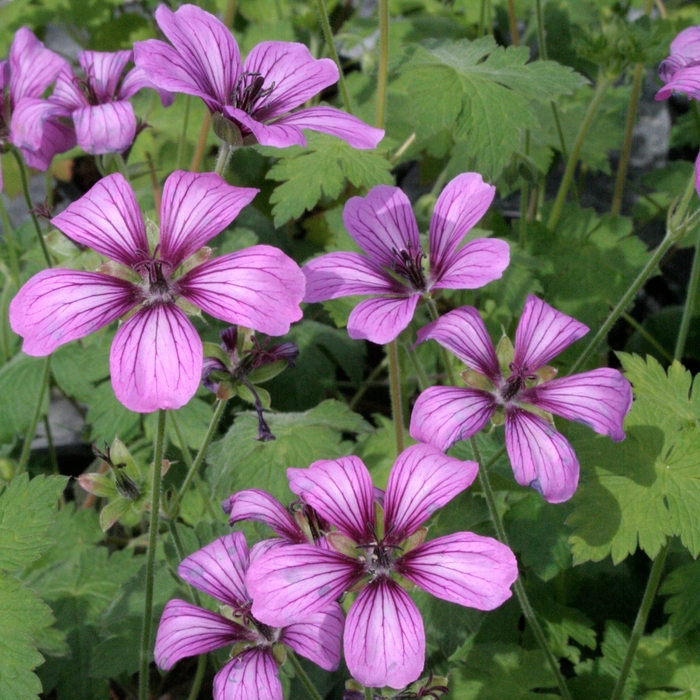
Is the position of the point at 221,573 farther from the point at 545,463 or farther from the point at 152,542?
the point at 545,463

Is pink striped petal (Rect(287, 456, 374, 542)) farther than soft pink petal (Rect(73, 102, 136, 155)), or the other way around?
soft pink petal (Rect(73, 102, 136, 155))

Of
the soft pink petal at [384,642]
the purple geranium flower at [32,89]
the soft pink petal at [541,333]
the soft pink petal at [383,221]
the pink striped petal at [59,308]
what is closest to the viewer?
the soft pink petal at [384,642]

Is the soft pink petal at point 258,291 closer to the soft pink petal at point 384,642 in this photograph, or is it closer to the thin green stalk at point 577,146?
the soft pink petal at point 384,642

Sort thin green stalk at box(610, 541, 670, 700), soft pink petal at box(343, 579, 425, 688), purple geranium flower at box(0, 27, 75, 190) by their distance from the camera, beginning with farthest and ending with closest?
purple geranium flower at box(0, 27, 75, 190) → thin green stalk at box(610, 541, 670, 700) → soft pink petal at box(343, 579, 425, 688)

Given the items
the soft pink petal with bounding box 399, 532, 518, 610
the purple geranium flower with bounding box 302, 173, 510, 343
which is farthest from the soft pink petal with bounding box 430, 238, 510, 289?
the soft pink petal with bounding box 399, 532, 518, 610

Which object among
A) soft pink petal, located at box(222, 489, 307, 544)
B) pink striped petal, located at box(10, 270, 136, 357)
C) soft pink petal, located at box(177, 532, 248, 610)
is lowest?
soft pink petal, located at box(177, 532, 248, 610)

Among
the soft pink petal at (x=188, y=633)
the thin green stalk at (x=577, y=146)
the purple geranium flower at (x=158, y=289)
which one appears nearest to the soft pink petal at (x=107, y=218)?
the purple geranium flower at (x=158, y=289)

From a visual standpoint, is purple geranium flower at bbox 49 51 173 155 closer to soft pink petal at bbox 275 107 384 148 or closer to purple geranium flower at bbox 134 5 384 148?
purple geranium flower at bbox 134 5 384 148

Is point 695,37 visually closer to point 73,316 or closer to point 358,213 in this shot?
point 358,213
